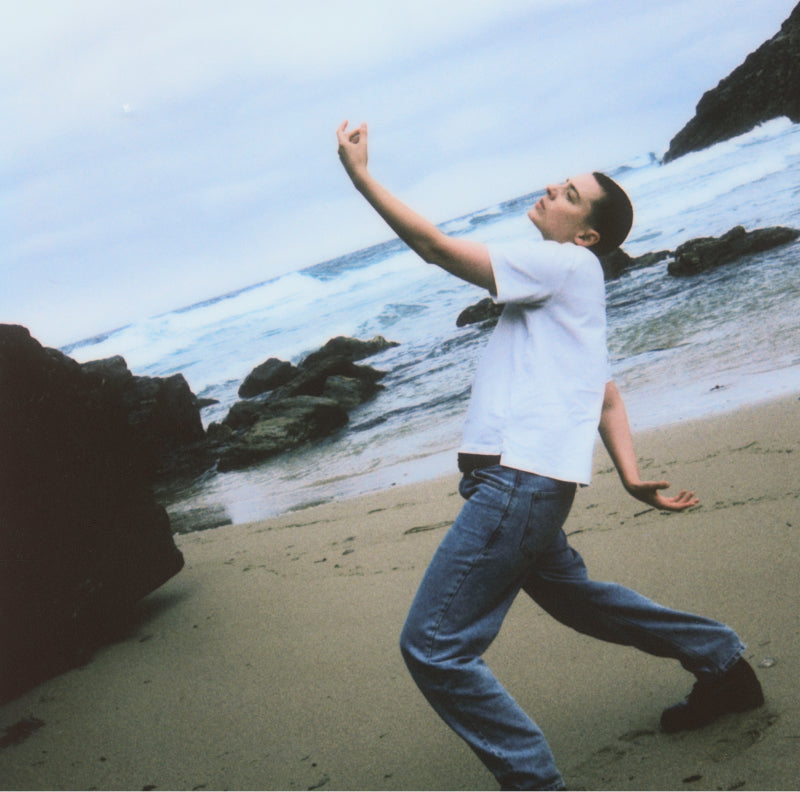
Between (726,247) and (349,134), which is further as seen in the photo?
(726,247)

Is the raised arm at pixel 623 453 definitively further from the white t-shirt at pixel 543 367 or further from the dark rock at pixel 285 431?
the dark rock at pixel 285 431

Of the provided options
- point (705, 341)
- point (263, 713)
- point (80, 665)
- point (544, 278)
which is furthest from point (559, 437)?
point (705, 341)

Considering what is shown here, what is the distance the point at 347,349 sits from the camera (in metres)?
18.2

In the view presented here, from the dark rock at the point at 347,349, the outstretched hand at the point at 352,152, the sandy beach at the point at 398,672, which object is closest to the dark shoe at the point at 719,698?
the sandy beach at the point at 398,672

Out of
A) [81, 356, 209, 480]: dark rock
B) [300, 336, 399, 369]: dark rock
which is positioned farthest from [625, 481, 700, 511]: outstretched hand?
[300, 336, 399, 369]: dark rock

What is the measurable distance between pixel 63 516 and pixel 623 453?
273cm

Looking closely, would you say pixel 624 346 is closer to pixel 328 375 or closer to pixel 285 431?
pixel 285 431

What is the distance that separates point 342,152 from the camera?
83.4 inches

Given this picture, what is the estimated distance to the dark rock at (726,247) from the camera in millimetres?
14391

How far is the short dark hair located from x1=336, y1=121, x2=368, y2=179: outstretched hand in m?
0.65

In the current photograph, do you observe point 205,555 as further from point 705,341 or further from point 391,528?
point 705,341

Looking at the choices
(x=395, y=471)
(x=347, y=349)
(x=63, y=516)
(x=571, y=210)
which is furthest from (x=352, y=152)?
(x=347, y=349)

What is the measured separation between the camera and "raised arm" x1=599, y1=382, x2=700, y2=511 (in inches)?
96.7

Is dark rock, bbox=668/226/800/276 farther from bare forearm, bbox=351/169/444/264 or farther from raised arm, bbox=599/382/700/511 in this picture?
bare forearm, bbox=351/169/444/264
